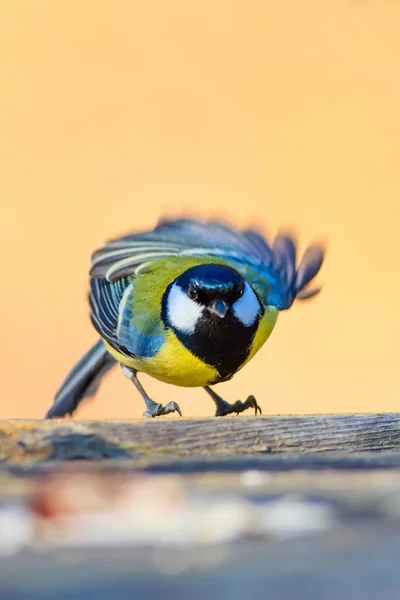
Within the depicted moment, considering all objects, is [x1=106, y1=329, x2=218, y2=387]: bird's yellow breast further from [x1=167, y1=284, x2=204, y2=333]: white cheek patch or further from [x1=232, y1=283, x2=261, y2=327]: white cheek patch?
[x1=232, y1=283, x2=261, y2=327]: white cheek patch

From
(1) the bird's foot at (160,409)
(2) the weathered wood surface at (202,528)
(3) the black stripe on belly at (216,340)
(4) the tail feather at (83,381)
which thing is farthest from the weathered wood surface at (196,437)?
(4) the tail feather at (83,381)

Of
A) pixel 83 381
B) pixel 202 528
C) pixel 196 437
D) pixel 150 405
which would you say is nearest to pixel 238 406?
pixel 150 405

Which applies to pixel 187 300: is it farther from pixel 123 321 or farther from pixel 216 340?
pixel 123 321

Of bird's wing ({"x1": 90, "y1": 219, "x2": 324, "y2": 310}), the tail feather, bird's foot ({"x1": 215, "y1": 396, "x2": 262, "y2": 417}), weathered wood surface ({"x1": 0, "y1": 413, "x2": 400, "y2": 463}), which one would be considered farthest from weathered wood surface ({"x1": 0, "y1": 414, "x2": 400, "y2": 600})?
the tail feather

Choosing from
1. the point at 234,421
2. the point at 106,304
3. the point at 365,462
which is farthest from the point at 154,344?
the point at 365,462

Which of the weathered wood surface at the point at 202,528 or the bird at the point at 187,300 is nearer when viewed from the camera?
the weathered wood surface at the point at 202,528

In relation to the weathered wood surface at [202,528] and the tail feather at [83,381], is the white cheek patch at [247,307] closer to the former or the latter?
the tail feather at [83,381]

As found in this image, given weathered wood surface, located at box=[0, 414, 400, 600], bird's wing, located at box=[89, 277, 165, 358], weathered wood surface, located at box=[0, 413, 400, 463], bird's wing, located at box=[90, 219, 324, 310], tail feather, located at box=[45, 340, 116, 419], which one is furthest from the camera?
tail feather, located at box=[45, 340, 116, 419]
